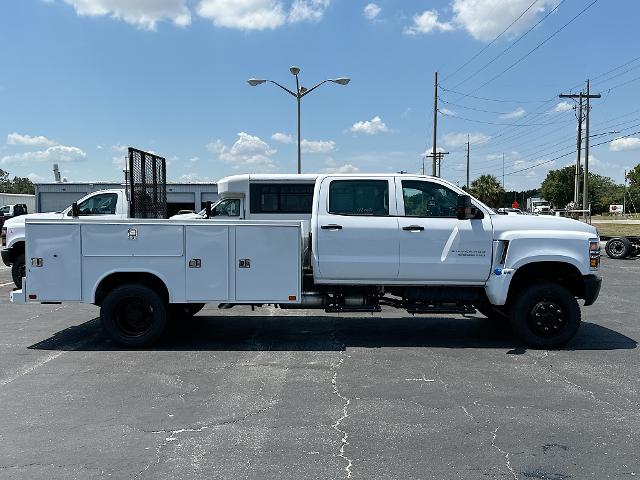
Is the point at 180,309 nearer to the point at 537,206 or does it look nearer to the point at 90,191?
the point at 90,191

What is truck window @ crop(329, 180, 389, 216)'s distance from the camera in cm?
713

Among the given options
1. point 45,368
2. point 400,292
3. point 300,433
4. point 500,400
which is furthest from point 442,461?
point 45,368

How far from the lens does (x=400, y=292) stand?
7.26 meters

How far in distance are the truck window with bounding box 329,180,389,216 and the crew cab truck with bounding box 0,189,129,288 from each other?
5.75 meters

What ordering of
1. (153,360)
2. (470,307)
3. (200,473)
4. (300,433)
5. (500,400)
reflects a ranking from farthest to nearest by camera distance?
(470,307) → (153,360) → (500,400) → (300,433) → (200,473)

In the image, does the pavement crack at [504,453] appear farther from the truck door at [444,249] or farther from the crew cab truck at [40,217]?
the crew cab truck at [40,217]

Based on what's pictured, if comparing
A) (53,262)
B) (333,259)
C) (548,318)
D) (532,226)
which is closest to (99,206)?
(53,262)

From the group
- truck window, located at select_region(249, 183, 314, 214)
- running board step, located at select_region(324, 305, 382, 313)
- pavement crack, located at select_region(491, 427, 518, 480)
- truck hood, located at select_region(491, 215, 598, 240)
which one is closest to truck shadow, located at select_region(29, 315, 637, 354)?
running board step, located at select_region(324, 305, 382, 313)

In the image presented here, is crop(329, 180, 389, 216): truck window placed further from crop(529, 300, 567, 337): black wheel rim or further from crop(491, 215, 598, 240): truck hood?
crop(529, 300, 567, 337): black wheel rim

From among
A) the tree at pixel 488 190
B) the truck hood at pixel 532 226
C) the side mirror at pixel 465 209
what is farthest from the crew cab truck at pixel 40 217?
the tree at pixel 488 190

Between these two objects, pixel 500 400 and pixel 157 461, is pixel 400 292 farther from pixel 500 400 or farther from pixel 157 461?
pixel 157 461

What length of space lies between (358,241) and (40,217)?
8047 millimetres

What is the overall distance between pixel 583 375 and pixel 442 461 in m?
2.91

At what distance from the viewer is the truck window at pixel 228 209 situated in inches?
601
